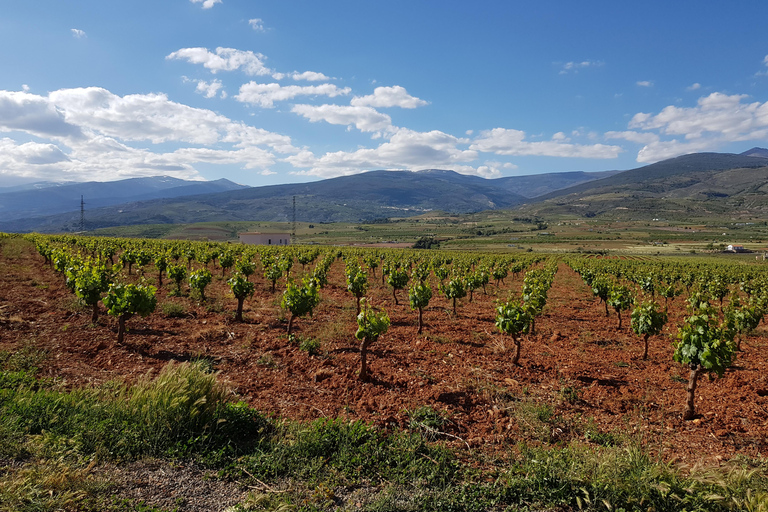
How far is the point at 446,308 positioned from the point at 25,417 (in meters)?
17.4

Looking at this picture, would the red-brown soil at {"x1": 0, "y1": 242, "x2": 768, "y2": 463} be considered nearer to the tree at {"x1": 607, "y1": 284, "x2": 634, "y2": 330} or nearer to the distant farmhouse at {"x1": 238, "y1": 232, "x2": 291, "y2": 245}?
the tree at {"x1": 607, "y1": 284, "x2": 634, "y2": 330}

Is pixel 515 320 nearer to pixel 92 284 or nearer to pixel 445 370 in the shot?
pixel 445 370

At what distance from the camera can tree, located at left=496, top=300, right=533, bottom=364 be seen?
11.6m

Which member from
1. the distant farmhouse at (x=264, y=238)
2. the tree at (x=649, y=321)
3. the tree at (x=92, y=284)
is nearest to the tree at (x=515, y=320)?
the tree at (x=649, y=321)

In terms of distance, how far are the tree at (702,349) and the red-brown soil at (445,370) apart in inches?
35.2

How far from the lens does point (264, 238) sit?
102 m

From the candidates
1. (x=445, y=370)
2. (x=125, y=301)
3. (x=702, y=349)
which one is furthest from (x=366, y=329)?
(x=702, y=349)

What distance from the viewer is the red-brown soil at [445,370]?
7.95 m

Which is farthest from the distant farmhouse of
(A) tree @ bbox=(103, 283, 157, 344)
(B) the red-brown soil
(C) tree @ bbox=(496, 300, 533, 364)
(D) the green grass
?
(D) the green grass

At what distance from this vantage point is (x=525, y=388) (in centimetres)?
966

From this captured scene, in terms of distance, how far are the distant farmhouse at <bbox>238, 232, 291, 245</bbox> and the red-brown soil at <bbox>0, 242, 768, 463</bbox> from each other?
85561 mm

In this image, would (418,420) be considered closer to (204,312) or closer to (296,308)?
(296,308)

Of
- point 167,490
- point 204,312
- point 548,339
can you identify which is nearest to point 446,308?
point 548,339

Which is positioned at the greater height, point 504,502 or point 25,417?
point 25,417
